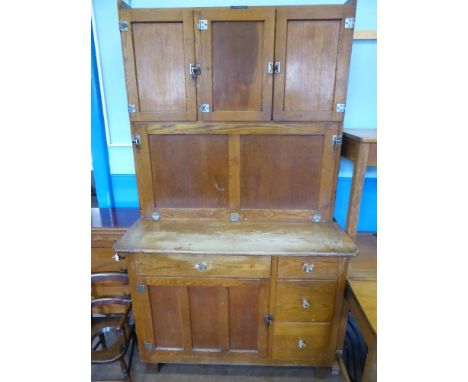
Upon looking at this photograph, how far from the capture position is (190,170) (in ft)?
4.29

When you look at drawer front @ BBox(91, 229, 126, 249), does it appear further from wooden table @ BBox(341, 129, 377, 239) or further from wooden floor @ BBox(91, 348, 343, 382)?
wooden table @ BBox(341, 129, 377, 239)

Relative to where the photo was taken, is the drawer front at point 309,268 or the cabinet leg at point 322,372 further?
the cabinet leg at point 322,372

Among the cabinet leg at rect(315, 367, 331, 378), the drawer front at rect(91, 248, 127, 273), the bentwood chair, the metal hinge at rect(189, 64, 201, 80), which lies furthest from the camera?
the drawer front at rect(91, 248, 127, 273)

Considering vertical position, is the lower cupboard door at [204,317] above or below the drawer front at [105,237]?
below

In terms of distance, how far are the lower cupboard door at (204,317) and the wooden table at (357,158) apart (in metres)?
0.55

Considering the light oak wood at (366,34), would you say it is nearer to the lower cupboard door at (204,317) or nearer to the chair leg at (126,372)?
the lower cupboard door at (204,317)

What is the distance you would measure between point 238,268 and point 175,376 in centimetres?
81

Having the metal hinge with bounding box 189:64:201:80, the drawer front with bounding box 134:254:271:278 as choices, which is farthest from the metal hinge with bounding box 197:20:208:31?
the drawer front with bounding box 134:254:271:278

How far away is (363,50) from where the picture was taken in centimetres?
146

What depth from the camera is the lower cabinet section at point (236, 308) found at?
1.17 meters

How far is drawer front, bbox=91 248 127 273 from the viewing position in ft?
4.89

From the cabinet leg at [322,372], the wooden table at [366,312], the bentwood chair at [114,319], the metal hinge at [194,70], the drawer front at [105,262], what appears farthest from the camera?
the drawer front at [105,262]

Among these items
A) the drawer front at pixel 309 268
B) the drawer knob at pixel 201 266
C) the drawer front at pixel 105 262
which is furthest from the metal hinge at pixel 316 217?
the drawer front at pixel 105 262

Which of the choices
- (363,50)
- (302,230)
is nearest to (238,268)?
(302,230)
